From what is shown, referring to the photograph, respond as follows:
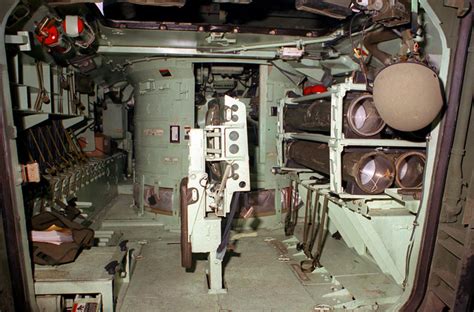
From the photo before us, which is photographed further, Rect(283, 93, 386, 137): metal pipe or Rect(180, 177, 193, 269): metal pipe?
Rect(180, 177, 193, 269): metal pipe

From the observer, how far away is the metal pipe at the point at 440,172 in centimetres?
219

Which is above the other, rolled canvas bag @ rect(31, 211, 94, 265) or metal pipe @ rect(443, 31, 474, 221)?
metal pipe @ rect(443, 31, 474, 221)

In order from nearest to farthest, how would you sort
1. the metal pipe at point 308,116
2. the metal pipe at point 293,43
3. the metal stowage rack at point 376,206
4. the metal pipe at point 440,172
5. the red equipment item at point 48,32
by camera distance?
the metal pipe at point 440,172 < the metal stowage rack at point 376,206 < the red equipment item at point 48,32 < the metal pipe at point 308,116 < the metal pipe at point 293,43

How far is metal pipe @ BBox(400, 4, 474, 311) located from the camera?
2.19 m

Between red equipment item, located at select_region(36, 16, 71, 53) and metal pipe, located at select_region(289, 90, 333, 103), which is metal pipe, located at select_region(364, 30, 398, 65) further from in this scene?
red equipment item, located at select_region(36, 16, 71, 53)

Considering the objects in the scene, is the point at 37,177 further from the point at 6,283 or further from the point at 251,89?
the point at 251,89

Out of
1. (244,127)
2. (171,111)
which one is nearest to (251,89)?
(171,111)

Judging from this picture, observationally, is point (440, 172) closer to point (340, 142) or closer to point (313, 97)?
point (340, 142)

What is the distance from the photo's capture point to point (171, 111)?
17.4ft

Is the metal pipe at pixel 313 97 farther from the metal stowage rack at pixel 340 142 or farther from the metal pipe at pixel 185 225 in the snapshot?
the metal pipe at pixel 185 225

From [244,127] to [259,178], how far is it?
2.27 metres

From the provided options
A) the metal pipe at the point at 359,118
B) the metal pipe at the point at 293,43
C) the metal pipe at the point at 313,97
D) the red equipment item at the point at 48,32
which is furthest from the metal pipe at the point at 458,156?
the red equipment item at the point at 48,32

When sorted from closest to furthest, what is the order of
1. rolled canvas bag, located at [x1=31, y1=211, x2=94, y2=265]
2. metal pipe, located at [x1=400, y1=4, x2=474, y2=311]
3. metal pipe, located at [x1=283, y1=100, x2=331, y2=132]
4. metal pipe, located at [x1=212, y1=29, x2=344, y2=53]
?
metal pipe, located at [x1=400, y1=4, x2=474, y2=311] < rolled canvas bag, located at [x1=31, y1=211, x2=94, y2=265] < metal pipe, located at [x1=283, y1=100, x2=331, y2=132] < metal pipe, located at [x1=212, y1=29, x2=344, y2=53]

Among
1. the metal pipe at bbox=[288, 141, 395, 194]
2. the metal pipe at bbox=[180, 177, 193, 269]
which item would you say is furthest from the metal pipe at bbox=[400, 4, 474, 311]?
the metal pipe at bbox=[180, 177, 193, 269]
